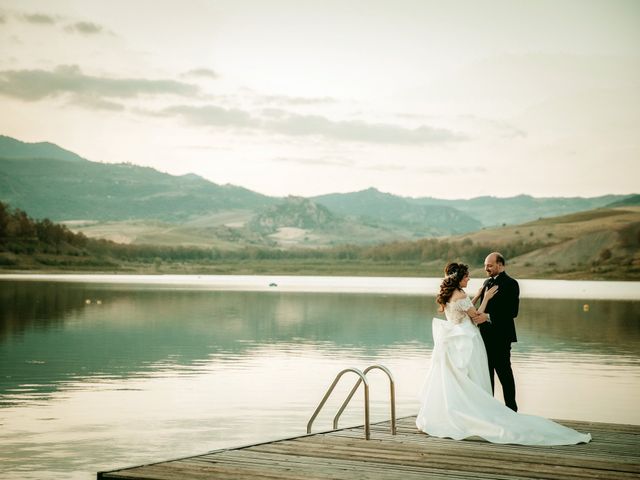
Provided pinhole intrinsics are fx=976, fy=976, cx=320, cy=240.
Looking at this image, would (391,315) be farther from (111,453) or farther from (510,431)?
(510,431)

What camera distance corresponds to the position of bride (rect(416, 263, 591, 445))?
1353cm

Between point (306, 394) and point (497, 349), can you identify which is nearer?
point (497, 349)

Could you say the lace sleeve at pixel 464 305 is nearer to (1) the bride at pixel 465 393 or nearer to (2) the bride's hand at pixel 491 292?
(1) the bride at pixel 465 393

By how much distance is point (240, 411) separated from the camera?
2356cm

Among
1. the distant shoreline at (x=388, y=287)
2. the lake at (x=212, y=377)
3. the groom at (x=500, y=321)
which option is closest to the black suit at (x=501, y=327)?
the groom at (x=500, y=321)

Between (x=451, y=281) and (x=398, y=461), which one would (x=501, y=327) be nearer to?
(x=451, y=281)

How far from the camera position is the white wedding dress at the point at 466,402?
44.3 feet

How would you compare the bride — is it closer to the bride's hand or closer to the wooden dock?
the bride's hand

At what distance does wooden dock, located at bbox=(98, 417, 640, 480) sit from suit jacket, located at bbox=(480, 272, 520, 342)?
193 cm

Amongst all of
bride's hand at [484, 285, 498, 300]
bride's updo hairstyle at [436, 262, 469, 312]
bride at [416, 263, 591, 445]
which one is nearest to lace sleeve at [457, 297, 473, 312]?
bride at [416, 263, 591, 445]

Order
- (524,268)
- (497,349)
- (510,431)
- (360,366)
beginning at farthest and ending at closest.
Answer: (524,268) → (360,366) → (497,349) → (510,431)

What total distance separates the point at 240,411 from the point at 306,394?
3587 mm

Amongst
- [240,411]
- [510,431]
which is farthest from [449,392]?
[240,411]

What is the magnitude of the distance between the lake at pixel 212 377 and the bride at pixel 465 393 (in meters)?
6.08
